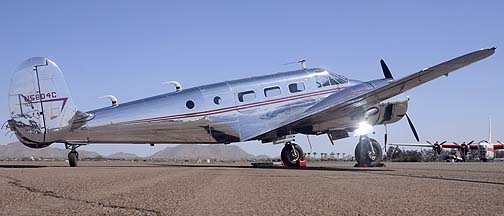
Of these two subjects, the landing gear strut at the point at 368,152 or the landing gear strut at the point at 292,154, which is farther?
the landing gear strut at the point at 292,154

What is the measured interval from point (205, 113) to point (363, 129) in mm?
6611

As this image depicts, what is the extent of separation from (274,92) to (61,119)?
8293 millimetres

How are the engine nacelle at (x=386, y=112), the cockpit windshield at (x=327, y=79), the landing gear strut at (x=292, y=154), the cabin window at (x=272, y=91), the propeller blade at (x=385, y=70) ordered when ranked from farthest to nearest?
the propeller blade at (x=385, y=70) → the landing gear strut at (x=292, y=154) → the cockpit windshield at (x=327, y=79) → the engine nacelle at (x=386, y=112) → the cabin window at (x=272, y=91)

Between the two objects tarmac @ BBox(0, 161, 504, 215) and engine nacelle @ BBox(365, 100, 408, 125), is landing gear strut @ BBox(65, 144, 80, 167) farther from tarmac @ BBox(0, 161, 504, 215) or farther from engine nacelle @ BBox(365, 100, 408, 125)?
engine nacelle @ BBox(365, 100, 408, 125)

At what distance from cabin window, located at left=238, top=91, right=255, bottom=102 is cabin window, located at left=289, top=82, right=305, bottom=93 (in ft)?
5.42

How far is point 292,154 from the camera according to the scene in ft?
79.4

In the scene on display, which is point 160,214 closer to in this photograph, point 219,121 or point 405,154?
point 219,121

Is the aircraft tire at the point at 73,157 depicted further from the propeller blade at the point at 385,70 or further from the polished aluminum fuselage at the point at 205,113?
the propeller blade at the point at 385,70

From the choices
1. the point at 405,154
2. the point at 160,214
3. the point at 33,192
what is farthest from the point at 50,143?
the point at 405,154

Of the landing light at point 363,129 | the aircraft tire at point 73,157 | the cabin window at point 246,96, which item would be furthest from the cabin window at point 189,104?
the landing light at point 363,129

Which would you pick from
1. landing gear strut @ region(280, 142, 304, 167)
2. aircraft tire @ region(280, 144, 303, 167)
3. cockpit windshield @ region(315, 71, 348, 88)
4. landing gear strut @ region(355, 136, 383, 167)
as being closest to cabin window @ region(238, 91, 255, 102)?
cockpit windshield @ region(315, 71, 348, 88)

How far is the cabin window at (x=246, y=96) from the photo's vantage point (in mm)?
22094

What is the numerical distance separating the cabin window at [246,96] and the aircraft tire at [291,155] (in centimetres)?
343

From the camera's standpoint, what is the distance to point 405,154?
228 ft
